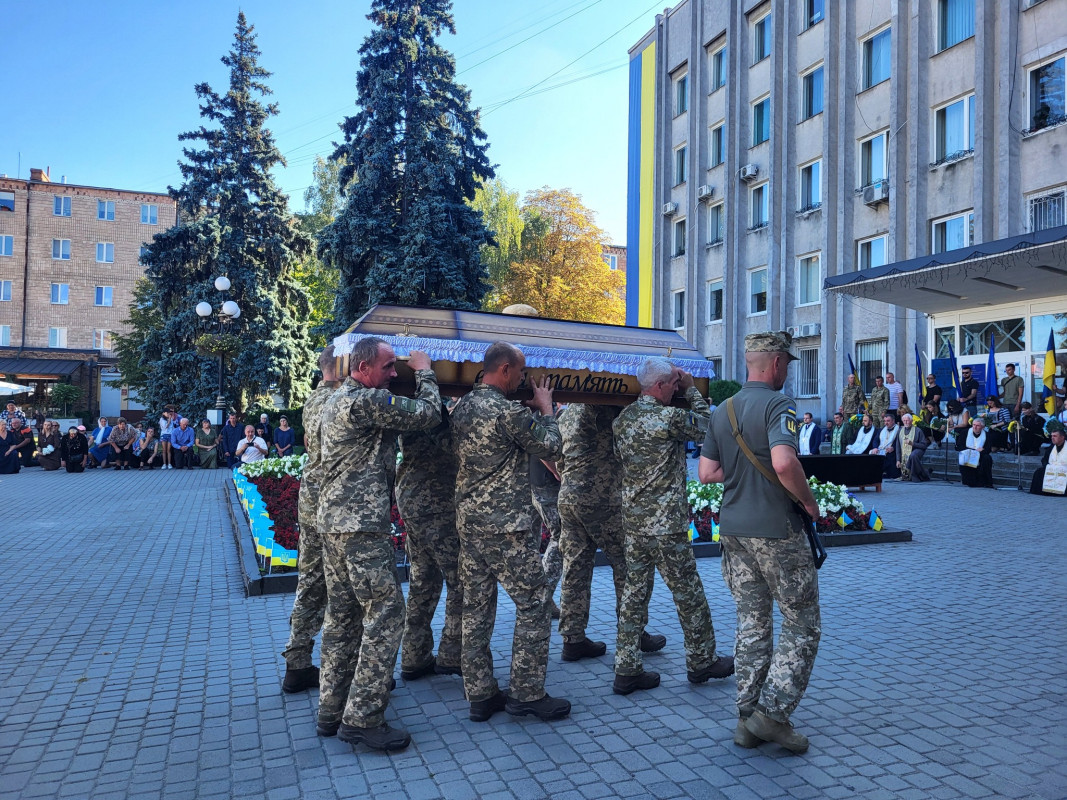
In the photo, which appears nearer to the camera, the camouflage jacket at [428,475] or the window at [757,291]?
the camouflage jacket at [428,475]

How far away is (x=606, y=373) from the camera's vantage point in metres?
5.69

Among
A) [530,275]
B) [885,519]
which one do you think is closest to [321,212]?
[530,275]

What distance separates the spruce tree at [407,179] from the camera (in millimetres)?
26078

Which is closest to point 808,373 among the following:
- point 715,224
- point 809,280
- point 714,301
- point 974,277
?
point 809,280

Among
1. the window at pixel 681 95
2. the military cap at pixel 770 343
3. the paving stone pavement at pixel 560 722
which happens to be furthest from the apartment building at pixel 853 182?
the military cap at pixel 770 343

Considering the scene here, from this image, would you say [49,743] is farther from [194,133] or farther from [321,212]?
[321,212]

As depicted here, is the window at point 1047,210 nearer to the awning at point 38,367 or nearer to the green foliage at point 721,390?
the green foliage at point 721,390

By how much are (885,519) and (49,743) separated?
11.1m

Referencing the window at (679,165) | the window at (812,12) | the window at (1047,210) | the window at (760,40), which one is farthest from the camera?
the window at (679,165)

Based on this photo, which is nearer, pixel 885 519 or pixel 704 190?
pixel 885 519

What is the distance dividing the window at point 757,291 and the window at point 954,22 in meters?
8.91

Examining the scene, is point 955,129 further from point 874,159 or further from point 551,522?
point 551,522

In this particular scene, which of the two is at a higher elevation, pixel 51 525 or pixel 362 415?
pixel 362 415

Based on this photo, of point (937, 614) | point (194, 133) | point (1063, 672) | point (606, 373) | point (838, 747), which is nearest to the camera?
point (838, 747)
